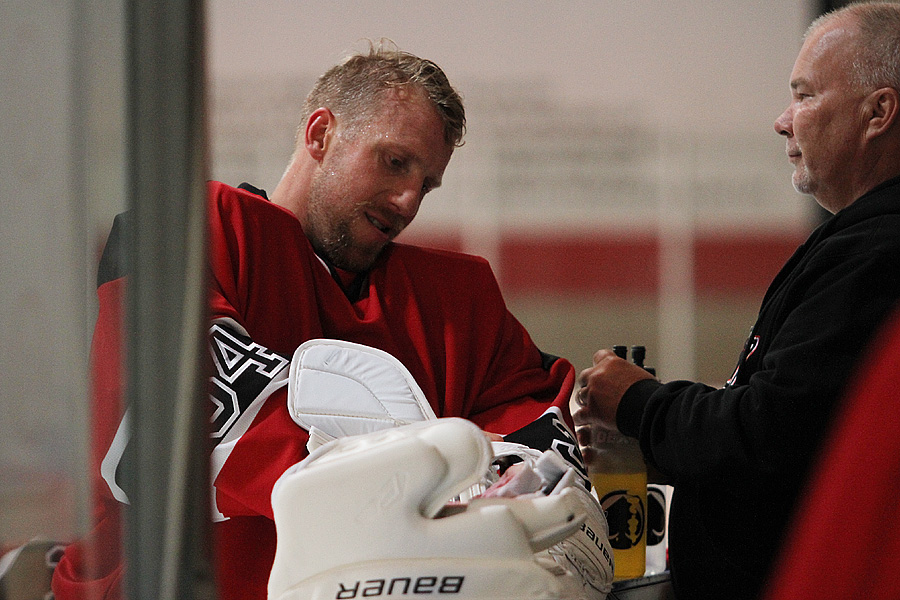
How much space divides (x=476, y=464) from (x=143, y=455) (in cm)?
33

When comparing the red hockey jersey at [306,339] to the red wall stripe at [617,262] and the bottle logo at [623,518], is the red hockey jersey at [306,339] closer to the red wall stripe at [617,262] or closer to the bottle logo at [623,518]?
the bottle logo at [623,518]

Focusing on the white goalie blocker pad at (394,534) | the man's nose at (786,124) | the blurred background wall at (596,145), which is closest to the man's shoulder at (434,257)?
the man's nose at (786,124)

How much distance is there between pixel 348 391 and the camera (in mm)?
1142

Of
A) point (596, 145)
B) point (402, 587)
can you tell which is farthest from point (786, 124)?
point (596, 145)

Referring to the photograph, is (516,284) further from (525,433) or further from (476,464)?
(476,464)

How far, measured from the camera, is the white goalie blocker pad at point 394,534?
0.69m

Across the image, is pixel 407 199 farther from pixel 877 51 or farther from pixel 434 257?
pixel 877 51

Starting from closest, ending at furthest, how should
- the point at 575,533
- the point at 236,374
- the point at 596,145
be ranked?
the point at 575,533
the point at 236,374
the point at 596,145

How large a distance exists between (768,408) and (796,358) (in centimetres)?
7

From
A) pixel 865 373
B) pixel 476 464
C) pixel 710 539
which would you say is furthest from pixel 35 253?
pixel 710 539

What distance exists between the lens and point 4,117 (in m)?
0.39

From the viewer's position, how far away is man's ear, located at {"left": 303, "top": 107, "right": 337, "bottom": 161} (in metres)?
1.62

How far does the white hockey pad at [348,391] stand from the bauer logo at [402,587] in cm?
37

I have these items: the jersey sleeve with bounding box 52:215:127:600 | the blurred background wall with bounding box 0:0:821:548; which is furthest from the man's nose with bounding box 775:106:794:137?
the blurred background wall with bounding box 0:0:821:548
